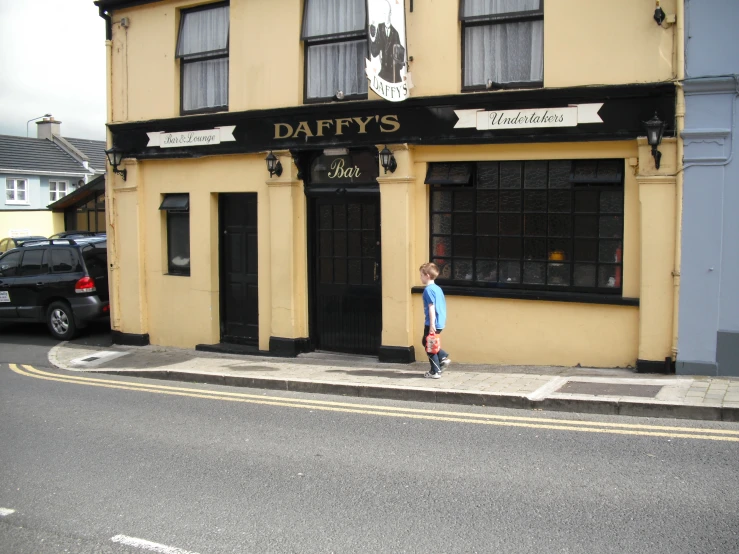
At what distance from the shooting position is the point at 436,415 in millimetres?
8156

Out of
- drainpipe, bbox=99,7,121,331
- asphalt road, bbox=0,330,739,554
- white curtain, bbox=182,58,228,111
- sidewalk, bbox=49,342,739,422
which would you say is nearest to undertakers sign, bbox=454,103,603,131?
sidewalk, bbox=49,342,739,422

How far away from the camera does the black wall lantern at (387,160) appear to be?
10820mm

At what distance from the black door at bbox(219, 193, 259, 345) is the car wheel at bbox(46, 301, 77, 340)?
3660 mm

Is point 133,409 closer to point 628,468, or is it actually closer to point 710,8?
point 628,468

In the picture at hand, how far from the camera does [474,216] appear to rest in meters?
10.8

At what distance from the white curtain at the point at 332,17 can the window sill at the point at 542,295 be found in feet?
13.9

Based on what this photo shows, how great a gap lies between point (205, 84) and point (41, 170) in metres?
36.1

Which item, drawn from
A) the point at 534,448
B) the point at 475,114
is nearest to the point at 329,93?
the point at 475,114

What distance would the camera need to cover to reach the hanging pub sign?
32.5 ft

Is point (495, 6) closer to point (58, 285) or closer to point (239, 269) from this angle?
point (239, 269)

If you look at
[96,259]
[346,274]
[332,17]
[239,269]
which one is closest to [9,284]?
[96,259]

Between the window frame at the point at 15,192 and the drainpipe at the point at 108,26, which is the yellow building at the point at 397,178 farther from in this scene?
the window frame at the point at 15,192

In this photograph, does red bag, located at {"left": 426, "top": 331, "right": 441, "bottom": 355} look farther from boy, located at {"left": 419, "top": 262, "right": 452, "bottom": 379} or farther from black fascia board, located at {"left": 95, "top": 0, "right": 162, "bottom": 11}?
black fascia board, located at {"left": 95, "top": 0, "right": 162, "bottom": 11}

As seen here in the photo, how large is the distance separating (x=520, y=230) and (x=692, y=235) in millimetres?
2274
